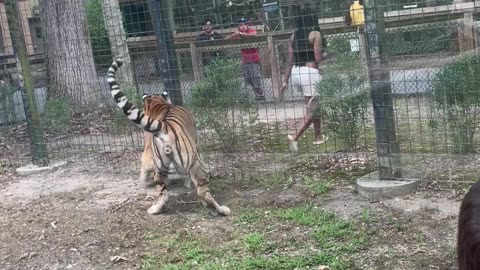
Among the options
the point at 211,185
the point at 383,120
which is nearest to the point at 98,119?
the point at 211,185

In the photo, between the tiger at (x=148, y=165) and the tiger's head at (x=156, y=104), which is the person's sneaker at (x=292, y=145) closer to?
the tiger at (x=148, y=165)

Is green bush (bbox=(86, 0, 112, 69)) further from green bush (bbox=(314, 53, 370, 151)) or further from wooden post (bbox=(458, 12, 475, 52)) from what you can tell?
wooden post (bbox=(458, 12, 475, 52))

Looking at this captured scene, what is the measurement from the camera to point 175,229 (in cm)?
561

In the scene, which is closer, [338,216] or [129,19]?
[338,216]

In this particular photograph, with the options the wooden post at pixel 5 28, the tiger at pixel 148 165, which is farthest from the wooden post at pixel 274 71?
the wooden post at pixel 5 28

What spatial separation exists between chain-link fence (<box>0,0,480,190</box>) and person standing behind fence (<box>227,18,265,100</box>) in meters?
0.03

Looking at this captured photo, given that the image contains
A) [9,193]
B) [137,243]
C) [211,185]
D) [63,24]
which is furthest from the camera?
[63,24]

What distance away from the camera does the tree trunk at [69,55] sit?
8430 mm

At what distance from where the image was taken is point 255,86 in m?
7.64

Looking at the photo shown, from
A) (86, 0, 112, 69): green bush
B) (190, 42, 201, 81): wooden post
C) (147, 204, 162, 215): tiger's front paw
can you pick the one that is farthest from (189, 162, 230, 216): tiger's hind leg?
(86, 0, 112, 69): green bush

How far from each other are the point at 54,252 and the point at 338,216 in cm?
235

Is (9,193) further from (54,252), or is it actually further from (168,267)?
(168,267)

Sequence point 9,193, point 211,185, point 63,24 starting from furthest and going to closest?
point 63,24
point 9,193
point 211,185

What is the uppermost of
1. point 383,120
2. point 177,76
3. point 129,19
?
point 129,19
